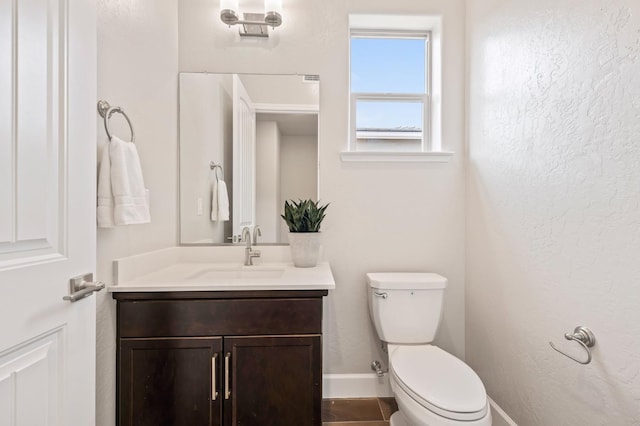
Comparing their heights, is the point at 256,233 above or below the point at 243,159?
below

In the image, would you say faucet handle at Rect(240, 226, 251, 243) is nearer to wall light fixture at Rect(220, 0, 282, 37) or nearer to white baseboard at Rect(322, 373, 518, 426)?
white baseboard at Rect(322, 373, 518, 426)

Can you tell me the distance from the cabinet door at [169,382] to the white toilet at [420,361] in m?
0.77

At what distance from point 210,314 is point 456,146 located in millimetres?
1621

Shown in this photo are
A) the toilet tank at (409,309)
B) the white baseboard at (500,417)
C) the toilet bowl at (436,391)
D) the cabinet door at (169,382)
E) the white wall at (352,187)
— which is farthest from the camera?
the white wall at (352,187)

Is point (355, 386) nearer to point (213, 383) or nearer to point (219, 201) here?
point (213, 383)

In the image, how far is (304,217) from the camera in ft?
5.42

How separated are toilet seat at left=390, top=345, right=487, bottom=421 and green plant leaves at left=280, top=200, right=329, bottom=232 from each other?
0.76m

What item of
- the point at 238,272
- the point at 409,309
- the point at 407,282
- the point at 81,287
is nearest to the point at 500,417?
the point at 409,309

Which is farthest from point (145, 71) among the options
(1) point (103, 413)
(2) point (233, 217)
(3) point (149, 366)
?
(1) point (103, 413)

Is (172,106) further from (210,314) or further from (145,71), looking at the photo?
(210,314)

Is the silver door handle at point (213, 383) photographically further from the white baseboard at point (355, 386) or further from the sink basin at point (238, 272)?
the white baseboard at point (355, 386)

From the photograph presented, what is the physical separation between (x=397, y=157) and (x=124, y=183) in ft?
4.53

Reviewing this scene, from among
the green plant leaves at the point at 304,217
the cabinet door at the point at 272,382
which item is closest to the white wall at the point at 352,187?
the green plant leaves at the point at 304,217

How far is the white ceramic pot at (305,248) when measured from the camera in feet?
5.33
